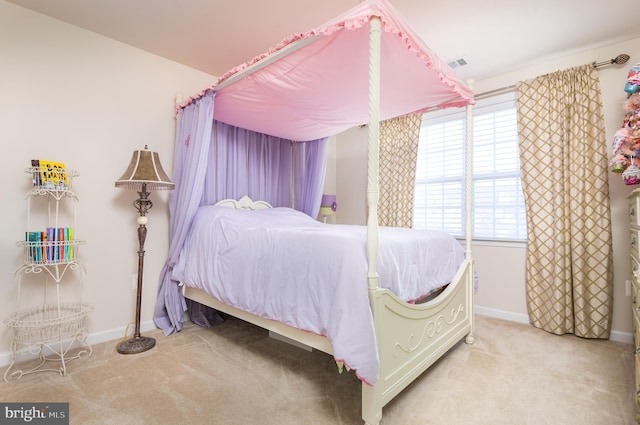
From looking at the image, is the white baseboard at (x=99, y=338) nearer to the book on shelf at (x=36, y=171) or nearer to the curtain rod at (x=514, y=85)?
the book on shelf at (x=36, y=171)

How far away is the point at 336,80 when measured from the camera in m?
2.08

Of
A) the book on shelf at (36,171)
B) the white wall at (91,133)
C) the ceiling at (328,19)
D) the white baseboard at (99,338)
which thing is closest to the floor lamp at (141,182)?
the white baseboard at (99,338)

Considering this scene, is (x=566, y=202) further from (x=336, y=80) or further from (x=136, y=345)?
(x=136, y=345)

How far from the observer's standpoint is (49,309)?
7.26 ft

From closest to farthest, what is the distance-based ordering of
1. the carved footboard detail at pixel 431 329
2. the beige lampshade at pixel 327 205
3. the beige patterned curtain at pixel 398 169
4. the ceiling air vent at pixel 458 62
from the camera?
the carved footboard detail at pixel 431 329, the ceiling air vent at pixel 458 62, the beige patterned curtain at pixel 398 169, the beige lampshade at pixel 327 205

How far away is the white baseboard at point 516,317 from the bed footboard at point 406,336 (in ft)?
3.53

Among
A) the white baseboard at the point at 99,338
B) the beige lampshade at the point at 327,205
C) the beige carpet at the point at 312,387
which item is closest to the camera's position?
the beige carpet at the point at 312,387

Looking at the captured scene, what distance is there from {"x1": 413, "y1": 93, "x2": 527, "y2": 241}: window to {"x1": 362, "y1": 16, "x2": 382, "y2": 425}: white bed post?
2.31 metres

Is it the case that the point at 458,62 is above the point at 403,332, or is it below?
above

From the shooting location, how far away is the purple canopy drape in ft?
8.37

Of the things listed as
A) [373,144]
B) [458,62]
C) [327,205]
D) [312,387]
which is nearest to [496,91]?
[458,62]

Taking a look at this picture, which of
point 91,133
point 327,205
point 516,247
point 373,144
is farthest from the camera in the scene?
point 327,205

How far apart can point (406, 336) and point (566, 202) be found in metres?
2.15

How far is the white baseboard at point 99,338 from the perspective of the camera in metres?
2.06
